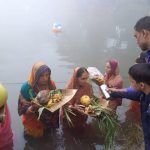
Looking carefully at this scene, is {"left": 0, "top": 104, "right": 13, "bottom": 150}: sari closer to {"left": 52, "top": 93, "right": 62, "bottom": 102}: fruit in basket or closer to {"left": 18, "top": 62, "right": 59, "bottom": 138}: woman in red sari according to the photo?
{"left": 18, "top": 62, "right": 59, "bottom": 138}: woman in red sari

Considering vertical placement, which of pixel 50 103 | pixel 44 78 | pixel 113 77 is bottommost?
pixel 50 103

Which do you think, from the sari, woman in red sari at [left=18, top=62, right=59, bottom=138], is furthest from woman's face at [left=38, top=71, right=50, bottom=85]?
the sari

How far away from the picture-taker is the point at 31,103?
4.88 meters

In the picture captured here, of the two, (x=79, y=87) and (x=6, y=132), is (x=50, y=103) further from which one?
(x=79, y=87)

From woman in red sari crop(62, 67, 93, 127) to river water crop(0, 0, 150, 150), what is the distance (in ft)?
0.97

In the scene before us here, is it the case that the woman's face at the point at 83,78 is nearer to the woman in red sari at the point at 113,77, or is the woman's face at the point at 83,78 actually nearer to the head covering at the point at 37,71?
the head covering at the point at 37,71

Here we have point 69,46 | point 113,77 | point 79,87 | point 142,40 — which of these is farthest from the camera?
point 69,46

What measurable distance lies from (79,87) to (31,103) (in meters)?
0.97

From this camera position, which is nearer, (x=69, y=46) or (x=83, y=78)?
(x=83, y=78)

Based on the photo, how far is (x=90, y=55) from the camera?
11445 millimetres

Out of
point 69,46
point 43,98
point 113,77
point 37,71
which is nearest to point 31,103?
point 43,98

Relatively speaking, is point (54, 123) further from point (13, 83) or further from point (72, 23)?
point (72, 23)

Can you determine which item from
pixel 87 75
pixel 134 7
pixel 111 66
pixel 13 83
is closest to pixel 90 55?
pixel 13 83

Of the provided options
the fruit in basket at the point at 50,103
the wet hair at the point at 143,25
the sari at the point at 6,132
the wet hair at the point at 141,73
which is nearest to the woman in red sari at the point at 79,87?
the fruit in basket at the point at 50,103
